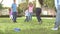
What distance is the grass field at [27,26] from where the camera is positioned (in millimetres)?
4861

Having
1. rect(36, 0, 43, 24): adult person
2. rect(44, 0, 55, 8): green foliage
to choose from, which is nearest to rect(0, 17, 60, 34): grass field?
rect(36, 0, 43, 24): adult person

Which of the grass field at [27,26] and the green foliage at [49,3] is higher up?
the green foliage at [49,3]

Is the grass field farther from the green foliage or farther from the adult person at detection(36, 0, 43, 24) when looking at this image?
the green foliage

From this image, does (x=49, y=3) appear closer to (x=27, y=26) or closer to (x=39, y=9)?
(x=39, y=9)

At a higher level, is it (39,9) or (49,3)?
(49,3)

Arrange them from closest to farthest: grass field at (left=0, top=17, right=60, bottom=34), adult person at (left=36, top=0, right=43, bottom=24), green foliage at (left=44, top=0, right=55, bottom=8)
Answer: grass field at (left=0, top=17, right=60, bottom=34)
adult person at (left=36, top=0, right=43, bottom=24)
green foliage at (left=44, top=0, right=55, bottom=8)

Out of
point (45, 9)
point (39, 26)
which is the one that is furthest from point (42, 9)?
point (39, 26)

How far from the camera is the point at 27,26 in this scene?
5.29 m

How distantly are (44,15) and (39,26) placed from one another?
0.79m

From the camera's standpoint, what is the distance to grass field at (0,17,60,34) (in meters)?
4.86

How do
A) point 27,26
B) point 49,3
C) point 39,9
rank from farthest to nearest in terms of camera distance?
point 49,3 < point 39,9 < point 27,26

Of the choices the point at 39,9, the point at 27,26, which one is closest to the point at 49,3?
the point at 39,9

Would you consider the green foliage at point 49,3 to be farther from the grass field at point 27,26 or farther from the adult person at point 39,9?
the grass field at point 27,26

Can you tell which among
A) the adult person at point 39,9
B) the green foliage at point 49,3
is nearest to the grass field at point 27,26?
the adult person at point 39,9
